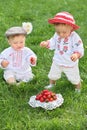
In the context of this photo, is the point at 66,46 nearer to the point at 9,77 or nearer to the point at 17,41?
the point at 17,41

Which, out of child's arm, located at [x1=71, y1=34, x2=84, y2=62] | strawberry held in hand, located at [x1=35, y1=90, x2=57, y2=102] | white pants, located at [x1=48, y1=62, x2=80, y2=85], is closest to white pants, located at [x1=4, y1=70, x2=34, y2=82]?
white pants, located at [x1=48, y1=62, x2=80, y2=85]

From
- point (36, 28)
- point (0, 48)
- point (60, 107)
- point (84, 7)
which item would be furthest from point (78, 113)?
point (84, 7)

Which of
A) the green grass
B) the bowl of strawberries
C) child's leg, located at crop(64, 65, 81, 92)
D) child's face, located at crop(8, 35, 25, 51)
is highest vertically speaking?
child's face, located at crop(8, 35, 25, 51)

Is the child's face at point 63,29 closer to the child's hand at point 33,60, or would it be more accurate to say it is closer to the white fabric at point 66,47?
the white fabric at point 66,47

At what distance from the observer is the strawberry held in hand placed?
4281 millimetres

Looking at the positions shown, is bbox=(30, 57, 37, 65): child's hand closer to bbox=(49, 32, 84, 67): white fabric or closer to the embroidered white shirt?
the embroidered white shirt

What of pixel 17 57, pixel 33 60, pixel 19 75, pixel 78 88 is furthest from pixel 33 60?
pixel 78 88

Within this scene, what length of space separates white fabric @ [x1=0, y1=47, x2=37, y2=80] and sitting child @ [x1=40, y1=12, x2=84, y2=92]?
1.18 feet

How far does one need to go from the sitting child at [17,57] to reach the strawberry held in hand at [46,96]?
1.86 feet

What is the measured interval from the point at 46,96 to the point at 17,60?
793 millimetres

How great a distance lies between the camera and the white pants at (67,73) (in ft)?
15.0

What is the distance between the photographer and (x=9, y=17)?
24.0ft

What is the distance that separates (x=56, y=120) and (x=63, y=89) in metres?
0.78

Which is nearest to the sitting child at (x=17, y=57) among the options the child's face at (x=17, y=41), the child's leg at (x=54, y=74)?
the child's face at (x=17, y=41)
